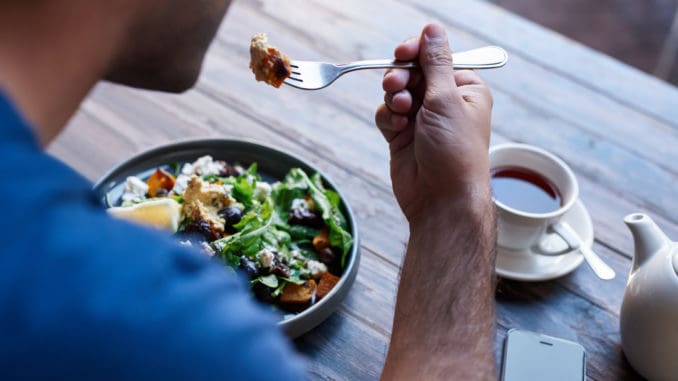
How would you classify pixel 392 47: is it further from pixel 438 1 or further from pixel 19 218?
pixel 19 218

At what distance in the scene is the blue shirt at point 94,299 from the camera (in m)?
0.55

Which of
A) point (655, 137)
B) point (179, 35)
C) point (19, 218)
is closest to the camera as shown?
point (19, 218)

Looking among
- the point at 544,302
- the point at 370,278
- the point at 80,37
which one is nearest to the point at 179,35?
the point at 80,37

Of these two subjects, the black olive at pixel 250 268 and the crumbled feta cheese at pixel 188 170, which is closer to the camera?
the black olive at pixel 250 268

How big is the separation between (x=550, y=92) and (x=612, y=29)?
1794 mm

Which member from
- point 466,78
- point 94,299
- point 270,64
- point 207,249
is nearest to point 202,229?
point 207,249

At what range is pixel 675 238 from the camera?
1298 millimetres

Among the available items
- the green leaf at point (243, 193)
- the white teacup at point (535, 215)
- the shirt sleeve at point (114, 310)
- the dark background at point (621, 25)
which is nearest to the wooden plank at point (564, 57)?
the white teacup at point (535, 215)

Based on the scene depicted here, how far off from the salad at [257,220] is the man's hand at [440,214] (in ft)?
0.42

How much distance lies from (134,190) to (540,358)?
26.3 inches

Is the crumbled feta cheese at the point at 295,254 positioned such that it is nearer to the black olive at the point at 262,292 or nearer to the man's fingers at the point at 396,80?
the black olive at the point at 262,292

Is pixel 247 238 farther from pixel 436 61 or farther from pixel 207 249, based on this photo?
pixel 436 61

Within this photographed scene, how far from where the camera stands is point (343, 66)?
113 cm

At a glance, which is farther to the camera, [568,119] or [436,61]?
[568,119]
